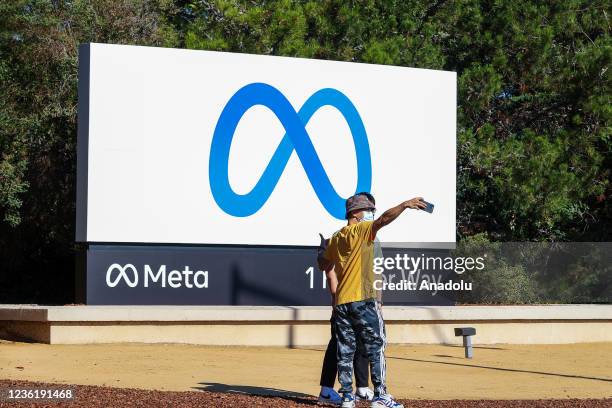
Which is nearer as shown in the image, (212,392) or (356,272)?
(356,272)

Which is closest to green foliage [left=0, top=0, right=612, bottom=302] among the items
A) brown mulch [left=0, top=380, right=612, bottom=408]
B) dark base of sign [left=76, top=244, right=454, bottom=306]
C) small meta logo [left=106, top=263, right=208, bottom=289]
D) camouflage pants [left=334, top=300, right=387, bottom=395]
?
dark base of sign [left=76, top=244, right=454, bottom=306]

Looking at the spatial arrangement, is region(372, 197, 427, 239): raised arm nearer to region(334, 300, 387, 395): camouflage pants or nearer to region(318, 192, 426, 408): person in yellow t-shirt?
region(318, 192, 426, 408): person in yellow t-shirt

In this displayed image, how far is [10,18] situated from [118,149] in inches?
320

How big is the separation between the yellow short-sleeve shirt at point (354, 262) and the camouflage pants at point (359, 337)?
3.3 inches

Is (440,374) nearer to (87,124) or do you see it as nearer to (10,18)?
(87,124)

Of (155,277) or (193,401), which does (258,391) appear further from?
(155,277)

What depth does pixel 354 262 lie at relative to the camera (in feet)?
30.6

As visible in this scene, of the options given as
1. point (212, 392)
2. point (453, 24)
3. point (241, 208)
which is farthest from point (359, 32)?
point (212, 392)

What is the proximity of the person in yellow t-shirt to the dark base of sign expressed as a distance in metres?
7.85

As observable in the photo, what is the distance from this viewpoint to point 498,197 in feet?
79.5

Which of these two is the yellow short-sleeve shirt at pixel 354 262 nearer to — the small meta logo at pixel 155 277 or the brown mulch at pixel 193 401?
the brown mulch at pixel 193 401

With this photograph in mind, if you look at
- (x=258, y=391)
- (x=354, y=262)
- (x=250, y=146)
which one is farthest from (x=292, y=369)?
(x=250, y=146)

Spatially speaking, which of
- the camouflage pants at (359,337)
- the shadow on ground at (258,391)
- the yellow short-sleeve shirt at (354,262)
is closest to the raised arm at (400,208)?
the yellow short-sleeve shirt at (354,262)

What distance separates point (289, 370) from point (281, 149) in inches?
207
